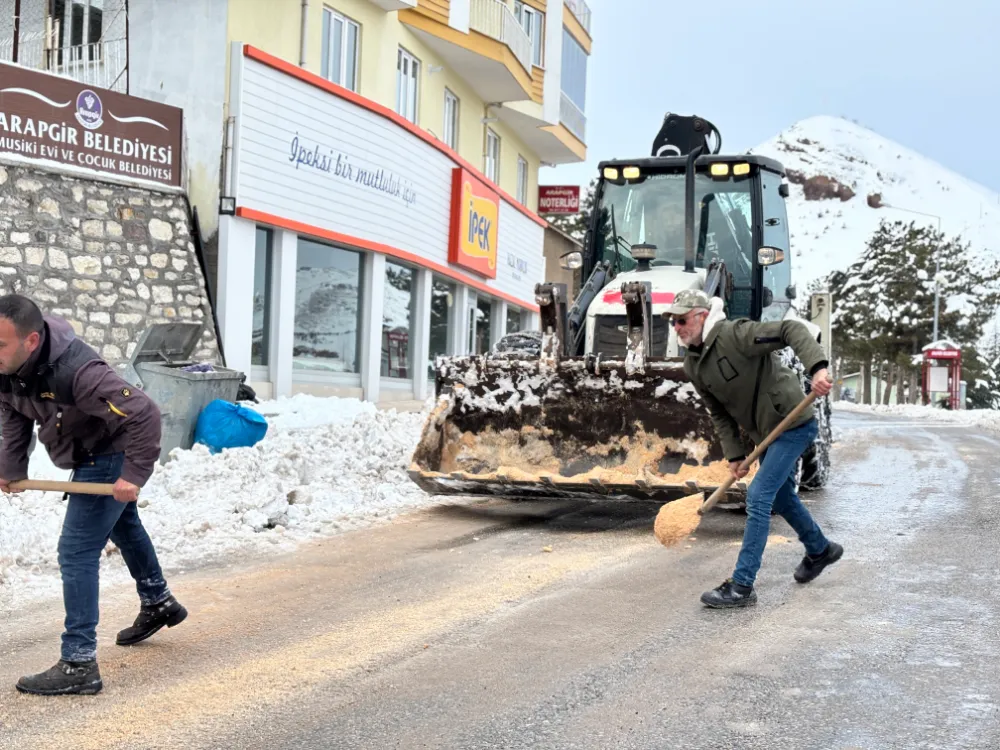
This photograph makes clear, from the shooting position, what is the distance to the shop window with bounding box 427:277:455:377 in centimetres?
2191

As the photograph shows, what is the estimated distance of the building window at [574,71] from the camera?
90.1 feet

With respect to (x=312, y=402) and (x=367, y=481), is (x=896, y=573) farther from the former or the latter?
(x=312, y=402)

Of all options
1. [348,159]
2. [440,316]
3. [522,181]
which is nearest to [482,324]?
[440,316]

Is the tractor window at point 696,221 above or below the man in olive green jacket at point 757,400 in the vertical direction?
above

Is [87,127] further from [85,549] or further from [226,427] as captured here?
[85,549]

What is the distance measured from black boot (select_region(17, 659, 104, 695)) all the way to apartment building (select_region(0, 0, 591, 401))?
35.9 feet

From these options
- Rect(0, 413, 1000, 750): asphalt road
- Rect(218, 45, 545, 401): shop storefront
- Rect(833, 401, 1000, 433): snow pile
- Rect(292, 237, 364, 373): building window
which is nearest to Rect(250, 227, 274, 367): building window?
Rect(218, 45, 545, 401): shop storefront

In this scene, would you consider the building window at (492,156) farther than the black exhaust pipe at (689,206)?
Yes

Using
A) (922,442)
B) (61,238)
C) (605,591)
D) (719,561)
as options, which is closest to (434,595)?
(605,591)

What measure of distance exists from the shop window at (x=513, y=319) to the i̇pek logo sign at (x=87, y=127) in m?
14.5

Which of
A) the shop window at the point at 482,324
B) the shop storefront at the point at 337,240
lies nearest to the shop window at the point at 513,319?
the shop window at the point at 482,324

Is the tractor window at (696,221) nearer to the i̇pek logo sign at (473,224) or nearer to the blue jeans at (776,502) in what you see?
the blue jeans at (776,502)

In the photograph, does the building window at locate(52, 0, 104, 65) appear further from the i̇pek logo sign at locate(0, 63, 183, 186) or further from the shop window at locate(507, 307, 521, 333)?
the shop window at locate(507, 307, 521, 333)

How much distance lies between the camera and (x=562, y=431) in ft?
27.4
